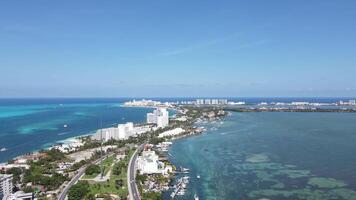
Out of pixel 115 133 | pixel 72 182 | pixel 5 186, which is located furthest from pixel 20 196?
pixel 115 133

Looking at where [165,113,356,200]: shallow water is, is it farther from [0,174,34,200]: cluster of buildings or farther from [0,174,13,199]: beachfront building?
[0,174,13,199]: beachfront building

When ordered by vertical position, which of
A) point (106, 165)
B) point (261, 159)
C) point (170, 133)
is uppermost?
point (170, 133)

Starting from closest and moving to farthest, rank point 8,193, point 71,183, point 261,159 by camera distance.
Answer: point 8,193 < point 71,183 < point 261,159

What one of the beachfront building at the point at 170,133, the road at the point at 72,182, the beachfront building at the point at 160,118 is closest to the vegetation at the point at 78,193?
the road at the point at 72,182

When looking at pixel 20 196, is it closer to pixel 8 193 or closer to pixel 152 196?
pixel 8 193

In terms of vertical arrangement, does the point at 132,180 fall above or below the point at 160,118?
below

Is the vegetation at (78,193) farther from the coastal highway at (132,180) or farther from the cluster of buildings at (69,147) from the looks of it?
the cluster of buildings at (69,147)

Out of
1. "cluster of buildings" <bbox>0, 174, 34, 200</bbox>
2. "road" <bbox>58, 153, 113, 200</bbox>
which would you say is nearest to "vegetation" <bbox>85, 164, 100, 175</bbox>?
"road" <bbox>58, 153, 113, 200</bbox>

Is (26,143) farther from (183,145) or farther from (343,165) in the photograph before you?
(343,165)

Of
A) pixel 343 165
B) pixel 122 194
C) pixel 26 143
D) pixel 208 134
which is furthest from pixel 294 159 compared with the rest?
pixel 26 143
